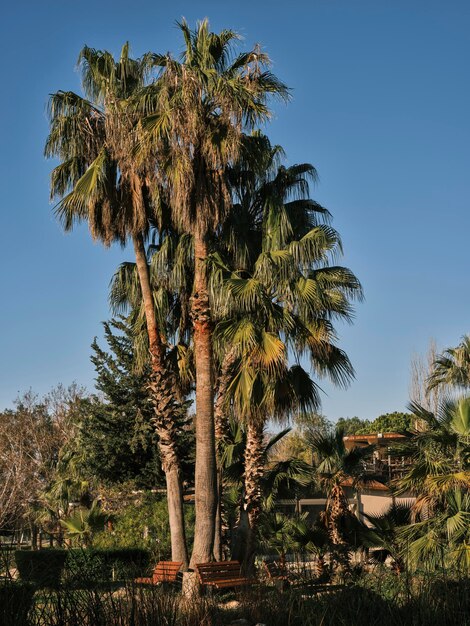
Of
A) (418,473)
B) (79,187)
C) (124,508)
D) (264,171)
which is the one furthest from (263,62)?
(124,508)

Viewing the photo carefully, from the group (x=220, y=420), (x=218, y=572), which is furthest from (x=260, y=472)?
(x=218, y=572)

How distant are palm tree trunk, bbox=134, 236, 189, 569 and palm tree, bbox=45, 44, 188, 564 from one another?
0.03 m

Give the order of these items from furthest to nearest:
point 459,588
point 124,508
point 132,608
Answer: point 124,508
point 459,588
point 132,608

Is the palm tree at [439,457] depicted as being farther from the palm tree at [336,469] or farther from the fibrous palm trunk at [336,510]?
the palm tree at [336,469]

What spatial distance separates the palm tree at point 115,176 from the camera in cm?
2222

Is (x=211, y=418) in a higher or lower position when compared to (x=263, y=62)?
lower

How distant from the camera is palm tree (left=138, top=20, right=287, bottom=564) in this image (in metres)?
20.8

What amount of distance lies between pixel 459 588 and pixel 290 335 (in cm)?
1355

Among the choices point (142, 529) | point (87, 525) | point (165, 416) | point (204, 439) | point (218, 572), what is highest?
point (165, 416)

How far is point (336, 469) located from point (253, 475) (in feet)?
7.56

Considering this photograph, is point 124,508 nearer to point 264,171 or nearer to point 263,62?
point 264,171

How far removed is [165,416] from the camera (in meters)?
22.5

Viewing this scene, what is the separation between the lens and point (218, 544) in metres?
21.4

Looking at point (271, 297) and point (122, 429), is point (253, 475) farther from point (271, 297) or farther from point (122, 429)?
point (122, 429)
